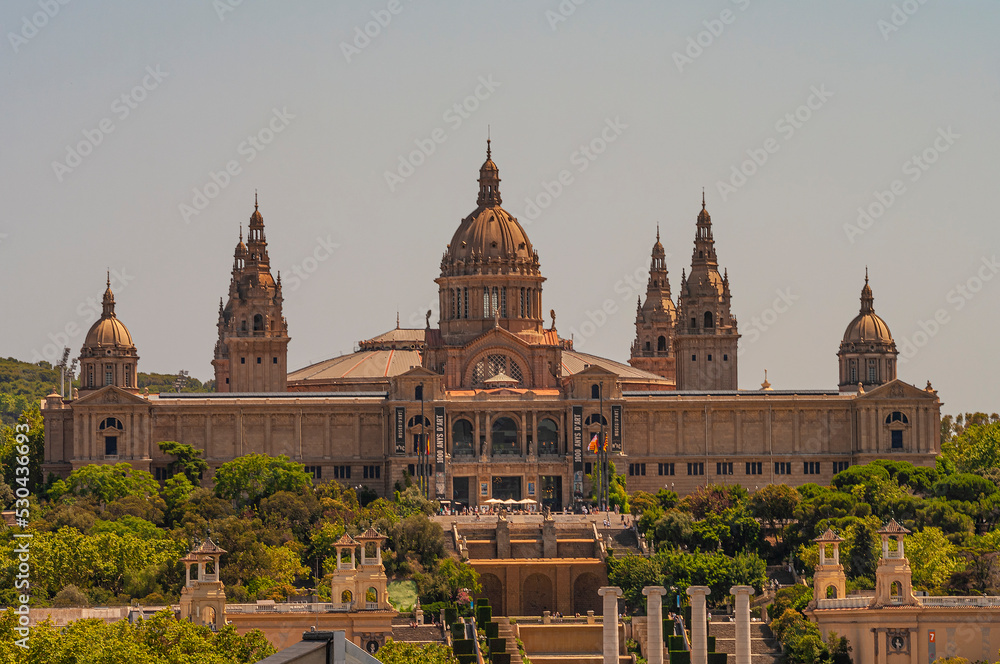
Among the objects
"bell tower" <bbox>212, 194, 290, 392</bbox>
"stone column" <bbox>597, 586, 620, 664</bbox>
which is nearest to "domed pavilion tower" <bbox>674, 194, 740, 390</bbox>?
"bell tower" <bbox>212, 194, 290, 392</bbox>

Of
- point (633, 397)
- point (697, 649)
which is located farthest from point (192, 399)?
point (697, 649)

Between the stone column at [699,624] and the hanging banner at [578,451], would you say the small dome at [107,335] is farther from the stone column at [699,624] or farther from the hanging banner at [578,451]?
the stone column at [699,624]

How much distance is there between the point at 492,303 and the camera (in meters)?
171

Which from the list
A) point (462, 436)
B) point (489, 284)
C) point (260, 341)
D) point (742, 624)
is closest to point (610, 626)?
point (742, 624)

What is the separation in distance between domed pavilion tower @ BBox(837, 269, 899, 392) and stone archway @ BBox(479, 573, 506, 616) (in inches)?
1755

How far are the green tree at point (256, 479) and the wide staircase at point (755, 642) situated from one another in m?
40.1

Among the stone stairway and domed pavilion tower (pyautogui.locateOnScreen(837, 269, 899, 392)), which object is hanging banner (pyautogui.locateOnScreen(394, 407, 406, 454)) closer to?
domed pavilion tower (pyautogui.locateOnScreen(837, 269, 899, 392))

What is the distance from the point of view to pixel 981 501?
456 feet

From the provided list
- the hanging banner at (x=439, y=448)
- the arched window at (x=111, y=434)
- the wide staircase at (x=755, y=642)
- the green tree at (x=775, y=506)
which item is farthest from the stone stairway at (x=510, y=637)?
the arched window at (x=111, y=434)

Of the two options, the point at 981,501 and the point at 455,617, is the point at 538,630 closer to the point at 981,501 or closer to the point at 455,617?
the point at 455,617

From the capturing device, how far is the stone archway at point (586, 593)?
13238cm

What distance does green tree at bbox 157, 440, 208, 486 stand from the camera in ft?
519

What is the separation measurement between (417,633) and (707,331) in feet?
219

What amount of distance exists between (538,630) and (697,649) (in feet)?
71.0
